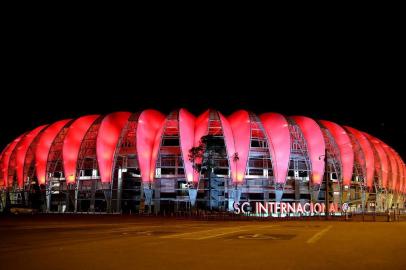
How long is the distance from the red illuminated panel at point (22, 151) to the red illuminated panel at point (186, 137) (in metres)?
29.2

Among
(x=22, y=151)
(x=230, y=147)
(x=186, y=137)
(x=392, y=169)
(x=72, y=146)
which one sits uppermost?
(x=186, y=137)

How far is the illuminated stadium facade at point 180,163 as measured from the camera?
64188 mm

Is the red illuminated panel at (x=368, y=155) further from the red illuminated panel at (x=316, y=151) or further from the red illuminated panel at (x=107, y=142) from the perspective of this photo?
the red illuminated panel at (x=107, y=142)

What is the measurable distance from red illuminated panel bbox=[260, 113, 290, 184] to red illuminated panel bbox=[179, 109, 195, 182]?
1202 centimetres

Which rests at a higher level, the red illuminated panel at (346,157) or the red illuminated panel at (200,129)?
the red illuminated panel at (200,129)

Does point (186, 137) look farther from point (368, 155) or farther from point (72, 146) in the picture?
point (368, 155)

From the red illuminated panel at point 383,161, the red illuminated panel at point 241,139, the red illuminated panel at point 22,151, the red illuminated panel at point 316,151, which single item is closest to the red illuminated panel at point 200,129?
the red illuminated panel at point 241,139

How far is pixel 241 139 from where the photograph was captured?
65562 mm

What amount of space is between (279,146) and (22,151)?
46171 millimetres

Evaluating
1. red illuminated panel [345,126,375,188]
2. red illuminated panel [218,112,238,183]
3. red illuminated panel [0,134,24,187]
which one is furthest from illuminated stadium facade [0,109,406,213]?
red illuminated panel [0,134,24,187]

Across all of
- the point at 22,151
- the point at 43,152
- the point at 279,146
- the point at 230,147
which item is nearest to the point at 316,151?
the point at 279,146

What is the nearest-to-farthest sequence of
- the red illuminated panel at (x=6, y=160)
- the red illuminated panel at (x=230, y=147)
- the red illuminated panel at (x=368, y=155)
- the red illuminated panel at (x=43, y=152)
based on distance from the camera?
1. the red illuminated panel at (x=230, y=147)
2. the red illuminated panel at (x=43, y=152)
3. the red illuminated panel at (x=368, y=155)
4. the red illuminated panel at (x=6, y=160)

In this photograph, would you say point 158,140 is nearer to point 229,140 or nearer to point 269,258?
point 229,140

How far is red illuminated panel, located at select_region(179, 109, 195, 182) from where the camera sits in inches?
2477
